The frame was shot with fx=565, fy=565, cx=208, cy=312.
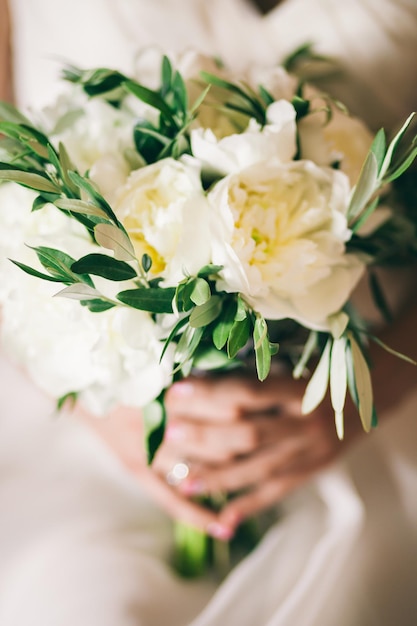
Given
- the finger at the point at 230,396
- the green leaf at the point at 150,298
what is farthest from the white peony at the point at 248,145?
the finger at the point at 230,396

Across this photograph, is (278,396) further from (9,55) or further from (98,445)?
(9,55)

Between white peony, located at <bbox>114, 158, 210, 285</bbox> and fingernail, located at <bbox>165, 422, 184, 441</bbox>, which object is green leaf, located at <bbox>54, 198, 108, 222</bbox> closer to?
white peony, located at <bbox>114, 158, 210, 285</bbox>

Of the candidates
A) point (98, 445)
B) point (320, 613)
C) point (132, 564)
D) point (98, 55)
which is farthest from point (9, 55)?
point (320, 613)

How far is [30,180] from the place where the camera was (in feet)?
1.25

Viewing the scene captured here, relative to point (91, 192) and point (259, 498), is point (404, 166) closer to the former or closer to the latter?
point (91, 192)

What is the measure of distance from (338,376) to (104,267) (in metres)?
0.19

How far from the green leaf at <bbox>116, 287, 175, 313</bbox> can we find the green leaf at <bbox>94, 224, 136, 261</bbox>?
3 centimetres

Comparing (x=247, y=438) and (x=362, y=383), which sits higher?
(x=362, y=383)

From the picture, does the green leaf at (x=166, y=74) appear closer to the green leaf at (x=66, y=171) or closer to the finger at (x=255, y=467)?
the green leaf at (x=66, y=171)

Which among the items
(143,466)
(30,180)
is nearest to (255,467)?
(143,466)

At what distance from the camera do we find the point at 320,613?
616mm

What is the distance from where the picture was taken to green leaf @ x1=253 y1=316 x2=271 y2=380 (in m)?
0.37

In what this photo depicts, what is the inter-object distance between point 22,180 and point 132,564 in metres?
0.50

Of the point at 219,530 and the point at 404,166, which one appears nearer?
the point at 404,166
